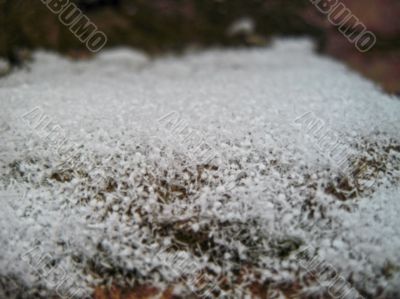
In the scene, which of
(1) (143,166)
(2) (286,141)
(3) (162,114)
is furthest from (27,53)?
(2) (286,141)

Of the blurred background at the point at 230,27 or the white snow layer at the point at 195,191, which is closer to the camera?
the white snow layer at the point at 195,191

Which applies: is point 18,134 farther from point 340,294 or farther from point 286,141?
point 340,294

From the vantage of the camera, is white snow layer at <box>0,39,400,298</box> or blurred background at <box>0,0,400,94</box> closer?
white snow layer at <box>0,39,400,298</box>

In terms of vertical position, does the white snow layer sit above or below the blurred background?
below

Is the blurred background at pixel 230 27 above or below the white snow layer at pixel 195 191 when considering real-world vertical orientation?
above
